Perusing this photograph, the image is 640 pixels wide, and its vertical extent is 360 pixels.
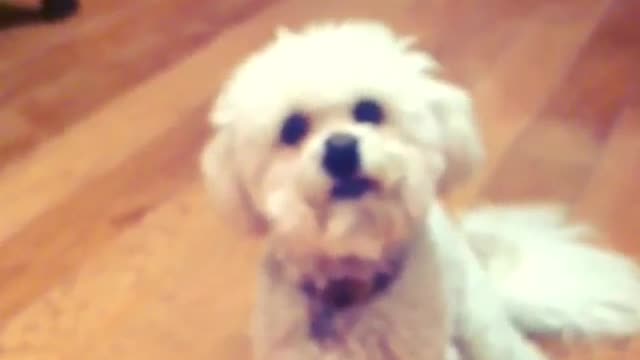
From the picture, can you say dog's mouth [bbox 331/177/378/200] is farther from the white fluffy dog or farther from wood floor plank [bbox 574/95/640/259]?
wood floor plank [bbox 574/95/640/259]

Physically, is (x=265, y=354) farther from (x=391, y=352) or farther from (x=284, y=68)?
(x=284, y=68)

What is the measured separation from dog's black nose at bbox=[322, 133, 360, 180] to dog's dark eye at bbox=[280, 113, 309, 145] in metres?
0.05

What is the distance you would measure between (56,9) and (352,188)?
167cm

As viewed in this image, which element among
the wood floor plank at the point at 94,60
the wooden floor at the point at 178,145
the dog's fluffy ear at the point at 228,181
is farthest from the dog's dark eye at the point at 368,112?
the wood floor plank at the point at 94,60

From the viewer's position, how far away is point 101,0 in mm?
2623

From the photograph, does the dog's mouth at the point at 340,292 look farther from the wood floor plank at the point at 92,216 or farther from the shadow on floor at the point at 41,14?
the shadow on floor at the point at 41,14

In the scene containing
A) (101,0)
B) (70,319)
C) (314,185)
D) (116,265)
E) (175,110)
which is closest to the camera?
(314,185)

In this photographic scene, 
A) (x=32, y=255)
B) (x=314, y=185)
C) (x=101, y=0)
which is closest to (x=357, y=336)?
(x=314, y=185)

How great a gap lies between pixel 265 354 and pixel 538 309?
414mm

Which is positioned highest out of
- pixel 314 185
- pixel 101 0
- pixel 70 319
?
pixel 101 0

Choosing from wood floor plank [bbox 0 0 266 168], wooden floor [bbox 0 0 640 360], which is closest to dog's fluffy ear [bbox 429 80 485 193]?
wooden floor [bbox 0 0 640 360]

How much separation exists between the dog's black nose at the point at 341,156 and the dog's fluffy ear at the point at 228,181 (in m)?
0.12

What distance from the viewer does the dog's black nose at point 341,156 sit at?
97 cm

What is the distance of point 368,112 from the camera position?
103 centimetres
